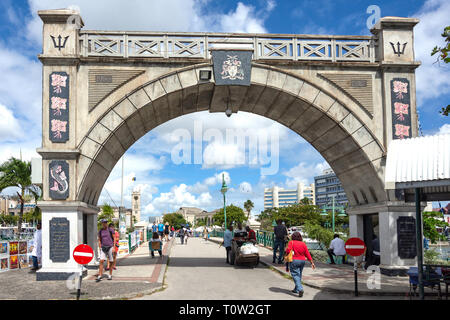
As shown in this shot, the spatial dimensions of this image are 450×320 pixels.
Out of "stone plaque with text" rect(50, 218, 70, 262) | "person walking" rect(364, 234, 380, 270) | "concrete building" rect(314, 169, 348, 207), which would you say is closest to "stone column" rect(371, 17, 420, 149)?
"person walking" rect(364, 234, 380, 270)

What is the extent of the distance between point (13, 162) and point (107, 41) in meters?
19.5

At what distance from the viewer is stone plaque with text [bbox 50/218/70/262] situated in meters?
13.4

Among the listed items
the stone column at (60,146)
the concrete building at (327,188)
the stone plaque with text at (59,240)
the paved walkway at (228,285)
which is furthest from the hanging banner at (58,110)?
the concrete building at (327,188)

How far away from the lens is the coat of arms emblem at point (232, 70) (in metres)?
14.8

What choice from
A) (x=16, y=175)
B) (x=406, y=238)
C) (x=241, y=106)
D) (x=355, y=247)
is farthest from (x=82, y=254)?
(x=16, y=175)

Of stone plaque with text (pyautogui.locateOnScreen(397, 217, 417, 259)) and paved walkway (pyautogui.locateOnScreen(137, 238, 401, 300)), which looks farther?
stone plaque with text (pyautogui.locateOnScreen(397, 217, 417, 259))

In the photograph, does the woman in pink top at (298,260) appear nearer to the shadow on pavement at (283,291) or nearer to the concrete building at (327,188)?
the shadow on pavement at (283,291)

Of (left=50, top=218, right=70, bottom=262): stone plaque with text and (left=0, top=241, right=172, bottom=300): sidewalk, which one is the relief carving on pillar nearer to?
(left=50, top=218, right=70, bottom=262): stone plaque with text

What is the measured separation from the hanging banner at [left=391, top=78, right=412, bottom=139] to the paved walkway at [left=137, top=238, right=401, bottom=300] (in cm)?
634

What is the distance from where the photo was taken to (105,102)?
14.4 meters

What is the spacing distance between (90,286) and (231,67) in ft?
27.1

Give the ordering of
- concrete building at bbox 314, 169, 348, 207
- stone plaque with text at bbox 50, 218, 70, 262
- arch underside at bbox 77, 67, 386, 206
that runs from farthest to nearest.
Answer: concrete building at bbox 314, 169, 348, 207, arch underside at bbox 77, 67, 386, 206, stone plaque with text at bbox 50, 218, 70, 262

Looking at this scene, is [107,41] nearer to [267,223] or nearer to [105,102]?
[105,102]
